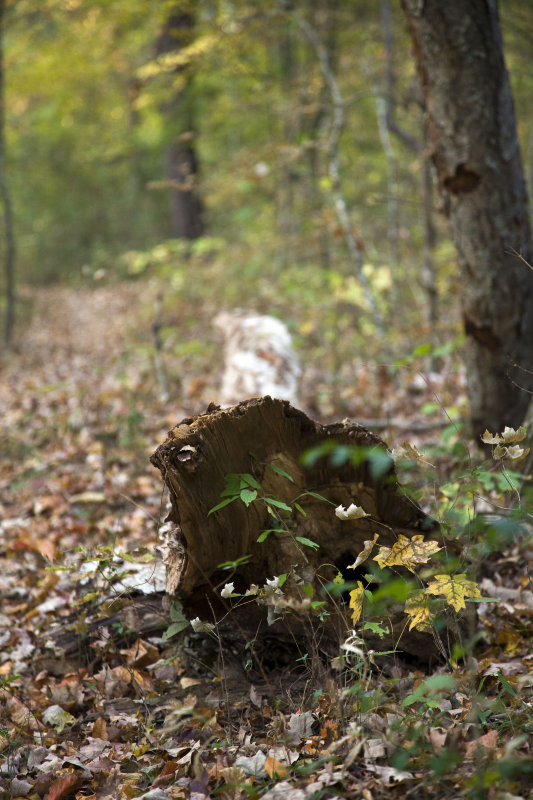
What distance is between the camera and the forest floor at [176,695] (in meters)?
1.97

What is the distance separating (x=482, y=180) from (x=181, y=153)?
1286 centimetres

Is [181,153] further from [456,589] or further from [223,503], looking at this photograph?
[456,589]

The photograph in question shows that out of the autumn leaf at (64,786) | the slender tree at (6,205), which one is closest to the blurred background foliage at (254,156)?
the slender tree at (6,205)

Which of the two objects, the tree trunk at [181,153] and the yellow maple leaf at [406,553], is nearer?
the yellow maple leaf at [406,553]

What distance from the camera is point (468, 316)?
4.14m

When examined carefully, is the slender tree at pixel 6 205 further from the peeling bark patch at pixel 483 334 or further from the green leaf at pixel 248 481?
the green leaf at pixel 248 481

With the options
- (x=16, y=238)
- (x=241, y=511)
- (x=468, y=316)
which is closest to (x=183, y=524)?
(x=241, y=511)

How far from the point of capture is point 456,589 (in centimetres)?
237

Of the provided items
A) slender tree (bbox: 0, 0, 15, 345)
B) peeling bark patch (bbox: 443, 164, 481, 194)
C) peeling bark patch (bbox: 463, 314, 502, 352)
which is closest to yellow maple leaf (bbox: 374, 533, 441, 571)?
peeling bark patch (bbox: 463, 314, 502, 352)

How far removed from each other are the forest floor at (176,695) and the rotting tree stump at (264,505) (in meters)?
0.33

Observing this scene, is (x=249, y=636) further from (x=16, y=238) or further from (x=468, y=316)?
(x=16, y=238)

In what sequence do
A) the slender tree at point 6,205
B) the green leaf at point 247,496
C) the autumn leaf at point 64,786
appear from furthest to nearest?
1. the slender tree at point 6,205
2. the green leaf at point 247,496
3. the autumn leaf at point 64,786

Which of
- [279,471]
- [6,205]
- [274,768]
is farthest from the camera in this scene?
[6,205]

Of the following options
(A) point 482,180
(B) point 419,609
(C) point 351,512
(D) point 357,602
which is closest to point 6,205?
(A) point 482,180
